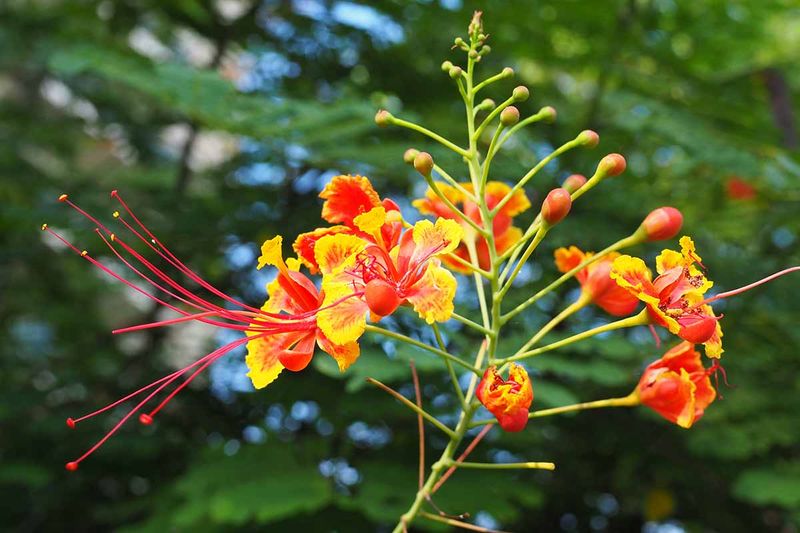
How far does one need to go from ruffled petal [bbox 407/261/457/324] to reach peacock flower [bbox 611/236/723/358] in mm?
274

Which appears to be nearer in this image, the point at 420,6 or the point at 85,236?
the point at 85,236

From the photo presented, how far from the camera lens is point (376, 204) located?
59.4 inches

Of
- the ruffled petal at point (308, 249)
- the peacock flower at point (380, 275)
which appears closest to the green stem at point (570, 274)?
the peacock flower at point (380, 275)

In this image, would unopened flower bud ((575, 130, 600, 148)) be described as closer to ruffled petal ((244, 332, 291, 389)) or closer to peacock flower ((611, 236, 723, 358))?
peacock flower ((611, 236, 723, 358))

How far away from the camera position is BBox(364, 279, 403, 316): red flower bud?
1256 mm

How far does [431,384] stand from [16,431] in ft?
7.49

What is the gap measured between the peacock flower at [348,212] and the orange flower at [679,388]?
555 mm

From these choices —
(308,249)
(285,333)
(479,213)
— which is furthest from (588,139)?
(285,333)

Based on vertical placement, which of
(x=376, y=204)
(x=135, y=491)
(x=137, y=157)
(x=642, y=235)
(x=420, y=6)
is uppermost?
(x=642, y=235)

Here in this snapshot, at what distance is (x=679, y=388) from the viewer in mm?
1464

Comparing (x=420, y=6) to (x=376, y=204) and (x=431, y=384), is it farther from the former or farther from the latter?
(x=376, y=204)

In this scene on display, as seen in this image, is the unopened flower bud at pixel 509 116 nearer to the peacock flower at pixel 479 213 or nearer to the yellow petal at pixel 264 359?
the peacock flower at pixel 479 213

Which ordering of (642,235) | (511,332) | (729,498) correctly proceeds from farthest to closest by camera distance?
(729,498)
(511,332)
(642,235)

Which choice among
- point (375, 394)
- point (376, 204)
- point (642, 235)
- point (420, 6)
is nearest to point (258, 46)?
point (420, 6)
